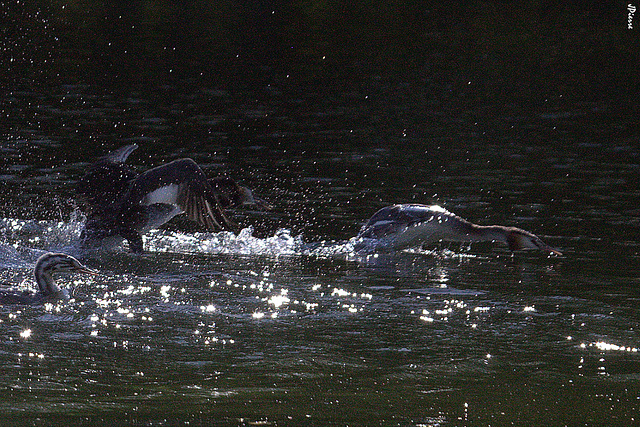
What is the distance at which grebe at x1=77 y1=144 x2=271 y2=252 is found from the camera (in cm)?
1362

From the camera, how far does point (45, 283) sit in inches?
442

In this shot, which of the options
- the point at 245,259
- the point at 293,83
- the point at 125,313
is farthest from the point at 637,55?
the point at 125,313

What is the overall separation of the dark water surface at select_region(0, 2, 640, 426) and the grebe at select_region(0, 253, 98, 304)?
0.25 m

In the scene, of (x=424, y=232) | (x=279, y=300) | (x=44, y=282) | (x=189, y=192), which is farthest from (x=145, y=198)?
(x=424, y=232)

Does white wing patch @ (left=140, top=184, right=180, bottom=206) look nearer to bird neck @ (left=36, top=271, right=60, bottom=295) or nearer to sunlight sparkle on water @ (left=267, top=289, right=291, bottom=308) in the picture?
sunlight sparkle on water @ (left=267, top=289, right=291, bottom=308)

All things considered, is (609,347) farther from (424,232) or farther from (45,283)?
(45,283)

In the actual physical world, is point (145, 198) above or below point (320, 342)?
above

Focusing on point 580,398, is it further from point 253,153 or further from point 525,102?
point 525,102

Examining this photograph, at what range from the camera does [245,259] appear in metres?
13.7

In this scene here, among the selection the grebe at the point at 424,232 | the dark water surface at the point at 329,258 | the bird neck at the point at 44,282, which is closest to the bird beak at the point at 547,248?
the grebe at the point at 424,232

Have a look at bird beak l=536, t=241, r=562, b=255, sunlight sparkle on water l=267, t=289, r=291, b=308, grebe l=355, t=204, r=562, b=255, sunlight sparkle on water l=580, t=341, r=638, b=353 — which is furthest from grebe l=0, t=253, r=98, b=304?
bird beak l=536, t=241, r=562, b=255

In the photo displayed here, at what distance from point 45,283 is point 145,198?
292 centimetres

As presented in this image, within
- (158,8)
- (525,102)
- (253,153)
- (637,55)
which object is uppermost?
(158,8)

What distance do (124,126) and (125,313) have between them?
1337cm
